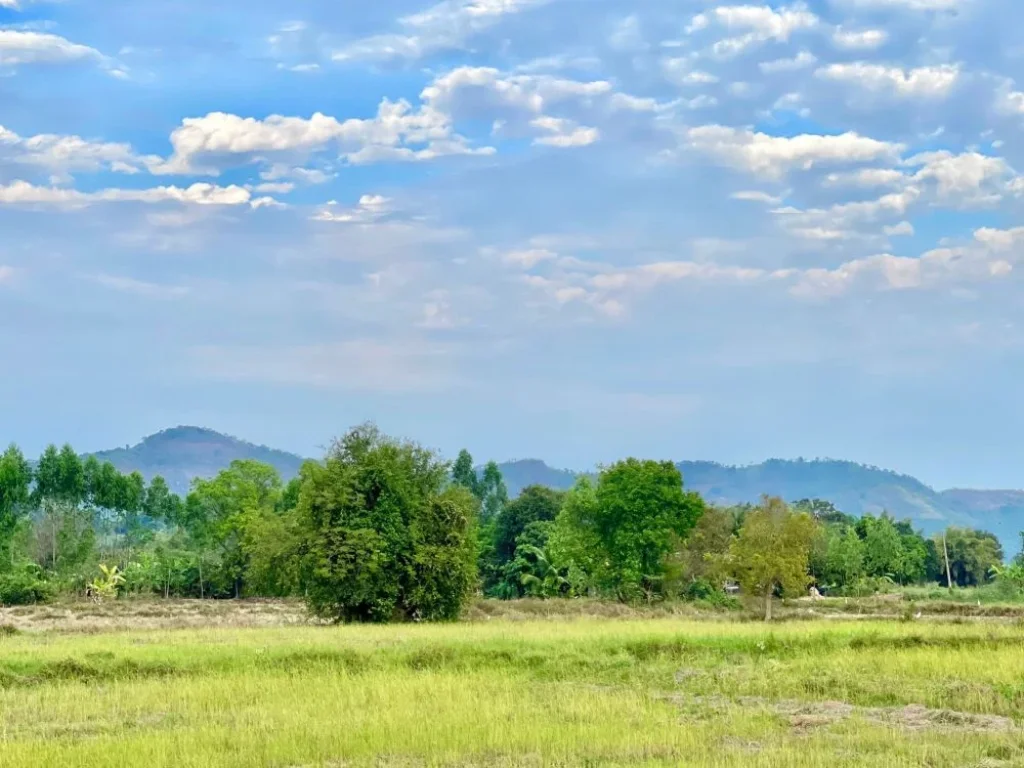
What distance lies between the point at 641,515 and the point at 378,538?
72.7 feet

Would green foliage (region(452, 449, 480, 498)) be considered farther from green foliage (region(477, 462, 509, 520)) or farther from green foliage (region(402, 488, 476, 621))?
green foliage (region(402, 488, 476, 621))

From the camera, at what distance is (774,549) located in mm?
52812

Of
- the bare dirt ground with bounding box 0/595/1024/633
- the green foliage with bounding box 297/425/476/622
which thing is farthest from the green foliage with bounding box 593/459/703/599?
the green foliage with bounding box 297/425/476/622

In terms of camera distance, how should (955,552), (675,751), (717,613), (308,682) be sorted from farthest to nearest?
1. (955,552)
2. (717,613)
3. (308,682)
4. (675,751)

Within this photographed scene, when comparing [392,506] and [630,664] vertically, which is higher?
[392,506]

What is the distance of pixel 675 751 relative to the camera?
15086mm

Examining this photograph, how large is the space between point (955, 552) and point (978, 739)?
11144 centimetres

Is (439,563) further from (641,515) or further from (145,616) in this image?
(145,616)

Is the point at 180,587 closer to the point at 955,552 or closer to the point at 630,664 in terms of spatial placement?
the point at 630,664

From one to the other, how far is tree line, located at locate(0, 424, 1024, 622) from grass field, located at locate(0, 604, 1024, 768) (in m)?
12.6

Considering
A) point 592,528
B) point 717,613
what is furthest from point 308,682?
point 592,528

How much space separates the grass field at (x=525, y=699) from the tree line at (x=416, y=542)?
41.4ft

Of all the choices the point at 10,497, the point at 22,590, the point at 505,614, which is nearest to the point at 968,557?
the point at 505,614

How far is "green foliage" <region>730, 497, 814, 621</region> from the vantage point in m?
52.2
